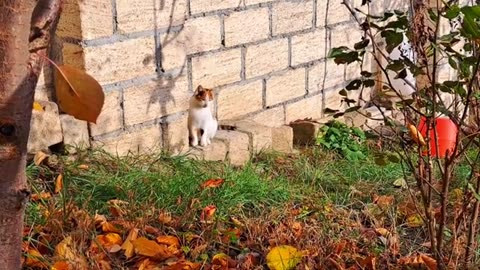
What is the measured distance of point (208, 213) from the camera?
289cm

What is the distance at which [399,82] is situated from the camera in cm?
566

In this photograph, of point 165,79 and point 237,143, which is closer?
point 165,79

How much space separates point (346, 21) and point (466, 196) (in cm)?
282

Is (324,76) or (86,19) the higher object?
(86,19)

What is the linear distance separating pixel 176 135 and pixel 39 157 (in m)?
0.87

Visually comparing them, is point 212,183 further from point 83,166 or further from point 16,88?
point 16,88

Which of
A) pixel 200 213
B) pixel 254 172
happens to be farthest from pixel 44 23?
pixel 254 172

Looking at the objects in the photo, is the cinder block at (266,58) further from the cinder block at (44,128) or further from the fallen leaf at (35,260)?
the fallen leaf at (35,260)

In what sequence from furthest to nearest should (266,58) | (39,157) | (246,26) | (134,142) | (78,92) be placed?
(266,58) → (246,26) → (134,142) → (39,157) → (78,92)

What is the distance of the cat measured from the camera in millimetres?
3977

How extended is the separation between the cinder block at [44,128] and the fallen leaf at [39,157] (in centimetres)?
8

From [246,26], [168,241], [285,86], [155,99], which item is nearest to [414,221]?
[168,241]

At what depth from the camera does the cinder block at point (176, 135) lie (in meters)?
3.91

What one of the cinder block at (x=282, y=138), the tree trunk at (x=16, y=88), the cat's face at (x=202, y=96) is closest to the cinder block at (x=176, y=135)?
the cat's face at (x=202, y=96)
